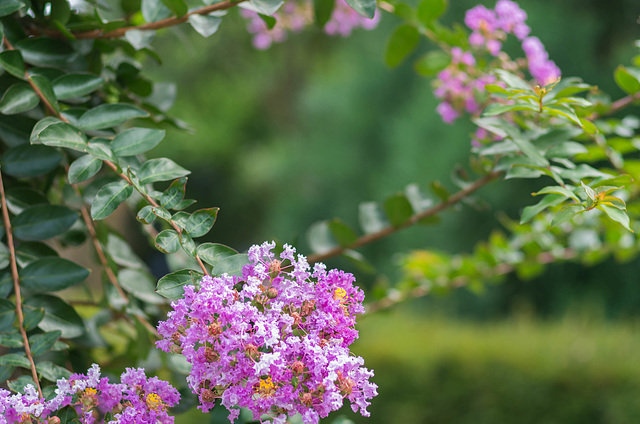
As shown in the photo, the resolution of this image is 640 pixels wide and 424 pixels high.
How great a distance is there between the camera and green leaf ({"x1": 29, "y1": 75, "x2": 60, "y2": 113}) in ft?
1.54

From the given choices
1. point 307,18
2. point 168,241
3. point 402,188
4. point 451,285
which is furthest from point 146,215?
point 402,188

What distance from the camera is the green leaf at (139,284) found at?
63 centimetres

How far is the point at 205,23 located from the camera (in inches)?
21.8

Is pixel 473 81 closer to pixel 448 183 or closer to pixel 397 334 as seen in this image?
pixel 397 334

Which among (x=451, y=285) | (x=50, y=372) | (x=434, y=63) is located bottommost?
(x=451, y=285)

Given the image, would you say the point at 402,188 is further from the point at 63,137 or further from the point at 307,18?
the point at 63,137

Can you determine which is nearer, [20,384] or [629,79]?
[20,384]

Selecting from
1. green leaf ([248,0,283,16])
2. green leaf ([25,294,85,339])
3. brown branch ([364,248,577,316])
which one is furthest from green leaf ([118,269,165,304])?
brown branch ([364,248,577,316])

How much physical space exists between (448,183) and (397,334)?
194 centimetres

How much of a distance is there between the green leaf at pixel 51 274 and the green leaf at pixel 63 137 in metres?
0.11

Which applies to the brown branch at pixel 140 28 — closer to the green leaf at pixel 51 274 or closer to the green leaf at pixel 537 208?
the green leaf at pixel 51 274

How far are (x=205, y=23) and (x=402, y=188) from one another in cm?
411

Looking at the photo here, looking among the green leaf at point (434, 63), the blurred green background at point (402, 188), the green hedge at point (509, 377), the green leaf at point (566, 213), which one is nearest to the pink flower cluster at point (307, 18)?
the blurred green background at point (402, 188)

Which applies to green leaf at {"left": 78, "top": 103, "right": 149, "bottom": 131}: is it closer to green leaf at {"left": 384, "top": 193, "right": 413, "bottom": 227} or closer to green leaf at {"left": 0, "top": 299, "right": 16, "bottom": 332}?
green leaf at {"left": 0, "top": 299, "right": 16, "bottom": 332}
